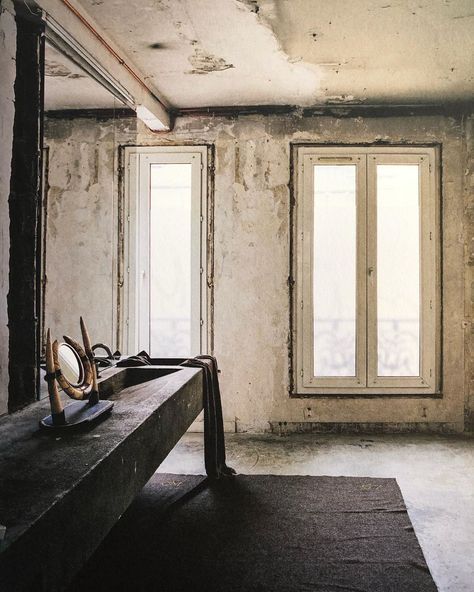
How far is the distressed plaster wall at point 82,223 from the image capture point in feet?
9.66

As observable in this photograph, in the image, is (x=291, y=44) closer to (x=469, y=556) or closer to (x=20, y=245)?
(x=20, y=245)

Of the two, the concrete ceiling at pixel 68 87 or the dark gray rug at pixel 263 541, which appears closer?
the dark gray rug at pixel 263 541

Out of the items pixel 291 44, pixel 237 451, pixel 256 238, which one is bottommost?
pixel 237 451

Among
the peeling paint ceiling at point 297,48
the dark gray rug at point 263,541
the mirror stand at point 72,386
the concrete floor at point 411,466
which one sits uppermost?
the peeling paint ceiling at point 297,48

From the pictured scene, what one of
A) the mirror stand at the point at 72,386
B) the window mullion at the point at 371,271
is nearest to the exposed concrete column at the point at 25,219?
the mirror stand at the point at 72,386

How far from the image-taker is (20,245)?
2.43 m

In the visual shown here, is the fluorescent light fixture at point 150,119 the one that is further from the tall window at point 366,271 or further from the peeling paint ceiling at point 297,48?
the tall window at point 366,271

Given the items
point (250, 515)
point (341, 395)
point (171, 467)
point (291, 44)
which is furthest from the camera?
point (341, 395)

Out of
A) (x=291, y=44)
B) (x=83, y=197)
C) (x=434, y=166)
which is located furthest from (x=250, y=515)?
(x=434, y=166)

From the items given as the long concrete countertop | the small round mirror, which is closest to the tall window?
the long concrete countertop

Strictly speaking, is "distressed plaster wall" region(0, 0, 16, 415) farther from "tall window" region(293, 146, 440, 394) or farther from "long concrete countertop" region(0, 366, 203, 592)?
"tall window" region(293, 146, 440, 394)

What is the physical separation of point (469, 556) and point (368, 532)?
483 mm

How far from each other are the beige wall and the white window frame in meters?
0.12

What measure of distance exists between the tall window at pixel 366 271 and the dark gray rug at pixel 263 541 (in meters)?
1.36
